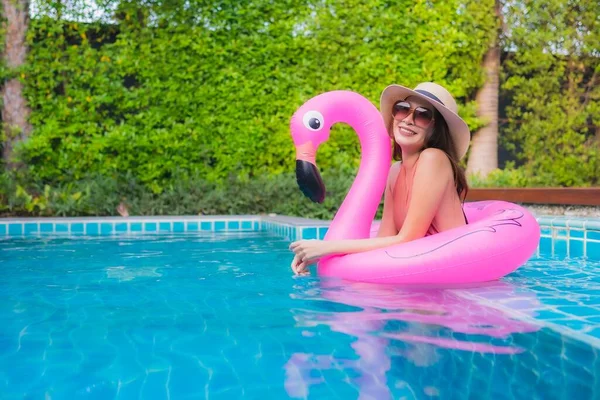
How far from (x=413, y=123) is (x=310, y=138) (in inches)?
21.7

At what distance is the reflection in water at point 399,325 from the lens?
1.95 meters

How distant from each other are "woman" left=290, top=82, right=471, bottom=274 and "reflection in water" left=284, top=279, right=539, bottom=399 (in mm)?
226

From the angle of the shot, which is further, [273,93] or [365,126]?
[273,93]

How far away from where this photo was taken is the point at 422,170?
3.22m

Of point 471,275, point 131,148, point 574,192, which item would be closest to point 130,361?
point 471,275

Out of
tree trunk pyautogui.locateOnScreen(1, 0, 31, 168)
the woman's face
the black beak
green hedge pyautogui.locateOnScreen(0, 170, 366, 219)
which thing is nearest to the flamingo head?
the black beak

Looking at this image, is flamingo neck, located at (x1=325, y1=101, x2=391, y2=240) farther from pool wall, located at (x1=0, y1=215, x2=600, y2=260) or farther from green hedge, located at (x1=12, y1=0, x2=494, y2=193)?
green hedge, located at (x1=12, y1=0, x2=494, y2=193)

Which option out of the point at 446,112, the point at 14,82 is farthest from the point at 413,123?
the point at 14,82

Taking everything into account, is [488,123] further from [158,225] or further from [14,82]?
[14,82]

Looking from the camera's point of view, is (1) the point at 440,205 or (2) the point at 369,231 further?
(2) the point at 369,231

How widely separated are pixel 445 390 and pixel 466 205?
2459 mm

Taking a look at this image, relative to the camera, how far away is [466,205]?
13.7ft

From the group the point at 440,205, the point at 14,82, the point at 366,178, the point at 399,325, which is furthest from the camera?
the point at 14,82

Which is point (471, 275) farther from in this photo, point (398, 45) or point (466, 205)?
point (398, 45)
